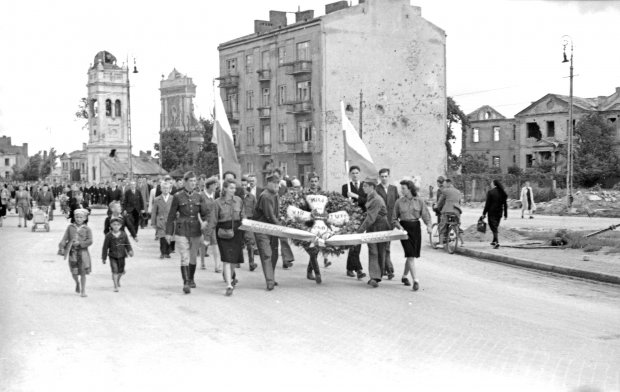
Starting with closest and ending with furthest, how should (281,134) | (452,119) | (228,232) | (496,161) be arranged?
1. (228,232)
2. (281,134)
3. (452,119)
4. (496,161)

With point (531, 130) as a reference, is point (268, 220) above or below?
below

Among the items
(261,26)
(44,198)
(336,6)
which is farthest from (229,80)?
(44,198)

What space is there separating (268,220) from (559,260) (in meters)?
7.30

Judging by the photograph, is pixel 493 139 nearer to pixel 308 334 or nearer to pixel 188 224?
pixel 188 224

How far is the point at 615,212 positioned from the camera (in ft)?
147

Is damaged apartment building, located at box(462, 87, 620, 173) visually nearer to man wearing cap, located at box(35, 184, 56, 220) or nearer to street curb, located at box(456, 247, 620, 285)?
man wearing cap, located at box(35, 184, 56, 220)

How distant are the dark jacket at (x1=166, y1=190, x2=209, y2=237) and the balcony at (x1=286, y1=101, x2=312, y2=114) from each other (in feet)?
160

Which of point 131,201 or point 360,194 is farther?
point 131,201

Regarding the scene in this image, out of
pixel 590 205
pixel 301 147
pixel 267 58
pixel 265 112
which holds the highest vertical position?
pixel 267 58

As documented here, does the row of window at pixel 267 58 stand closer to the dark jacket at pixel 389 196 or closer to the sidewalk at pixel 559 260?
the sidewalk at pixel 559 260

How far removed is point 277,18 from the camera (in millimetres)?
73875

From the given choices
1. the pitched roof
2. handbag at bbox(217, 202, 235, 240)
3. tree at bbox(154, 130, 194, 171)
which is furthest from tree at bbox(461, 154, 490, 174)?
handbag at bbox(217, 202, 235, 240)

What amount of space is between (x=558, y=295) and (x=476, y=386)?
24.1 feet

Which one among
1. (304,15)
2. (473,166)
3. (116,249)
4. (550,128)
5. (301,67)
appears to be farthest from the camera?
(550,128)
